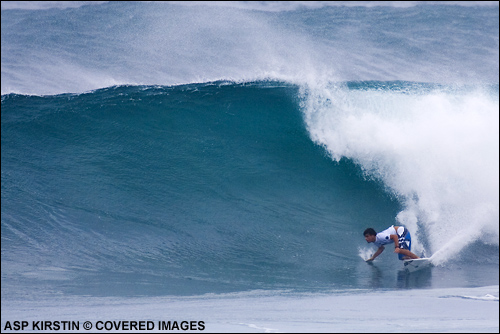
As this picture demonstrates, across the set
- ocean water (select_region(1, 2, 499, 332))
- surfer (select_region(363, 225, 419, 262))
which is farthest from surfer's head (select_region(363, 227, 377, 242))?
ocean water (select_region(1, 2, 499, 332))

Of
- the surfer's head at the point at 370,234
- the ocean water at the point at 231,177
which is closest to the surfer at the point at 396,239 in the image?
the surfer's head at the point at 370,234

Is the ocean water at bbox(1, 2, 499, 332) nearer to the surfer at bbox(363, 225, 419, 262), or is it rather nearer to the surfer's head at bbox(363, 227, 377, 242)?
the surfer at bbox(363, 225, 419, 262)

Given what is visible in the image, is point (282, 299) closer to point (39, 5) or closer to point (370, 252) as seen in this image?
point (370, 252)

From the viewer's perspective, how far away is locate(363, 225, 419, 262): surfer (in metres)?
6.09

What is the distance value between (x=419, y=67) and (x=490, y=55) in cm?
325

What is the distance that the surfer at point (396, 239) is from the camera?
609cm

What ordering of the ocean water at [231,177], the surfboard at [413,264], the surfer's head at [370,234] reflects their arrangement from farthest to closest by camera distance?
the surfer's head at [370,234] → the surfboard at [413,264] → the ocean water at [231,177]

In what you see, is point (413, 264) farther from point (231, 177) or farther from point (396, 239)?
point (231, 177)

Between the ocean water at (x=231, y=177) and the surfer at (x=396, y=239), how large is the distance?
22 centimetres

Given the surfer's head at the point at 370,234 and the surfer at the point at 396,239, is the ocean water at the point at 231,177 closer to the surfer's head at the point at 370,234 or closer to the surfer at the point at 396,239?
the surfer at the point at 396,239

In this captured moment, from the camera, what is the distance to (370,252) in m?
6.63

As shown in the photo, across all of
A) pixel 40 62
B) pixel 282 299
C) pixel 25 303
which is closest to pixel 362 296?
pixel 282 299

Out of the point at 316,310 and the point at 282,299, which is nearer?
the point at 316,310

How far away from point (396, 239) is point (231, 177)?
286 cm
